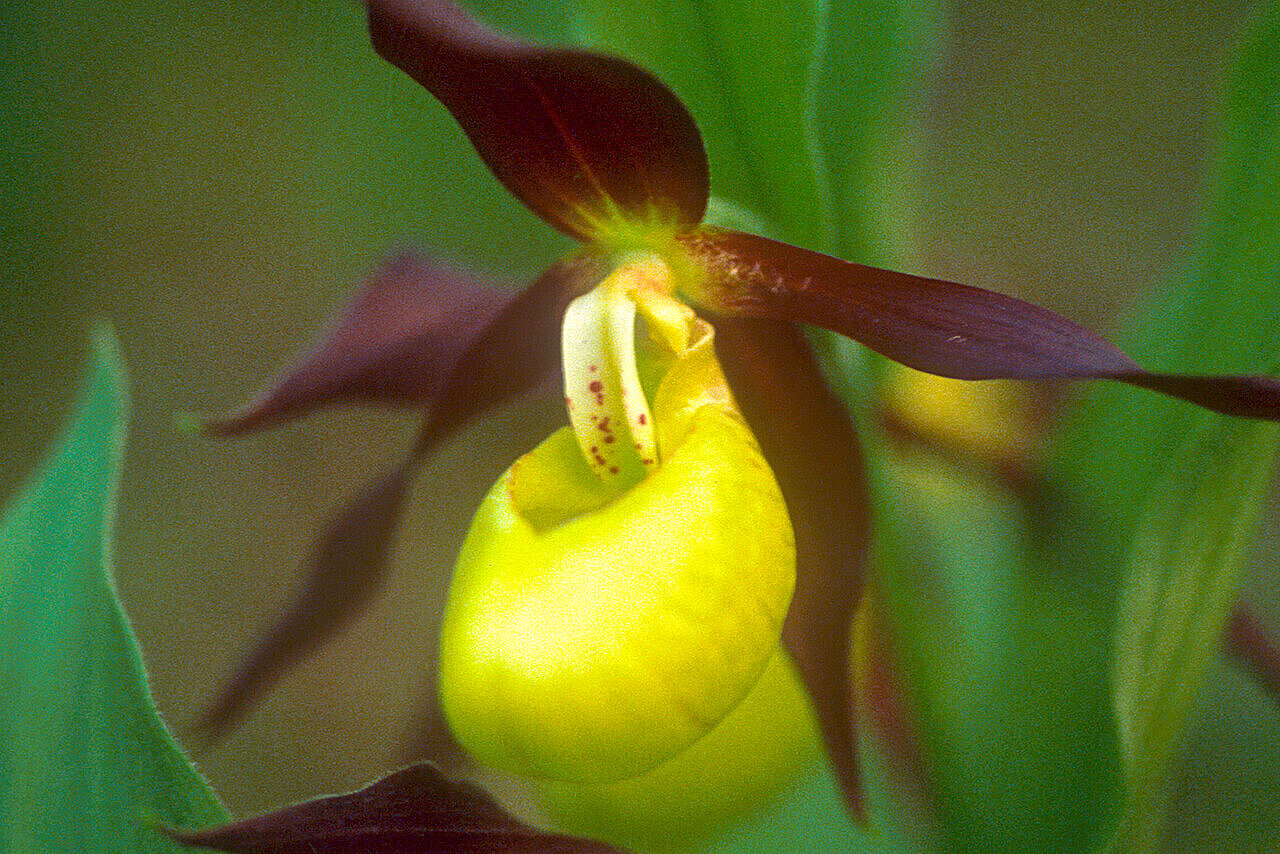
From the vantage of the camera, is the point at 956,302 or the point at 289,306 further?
the point at 289,306

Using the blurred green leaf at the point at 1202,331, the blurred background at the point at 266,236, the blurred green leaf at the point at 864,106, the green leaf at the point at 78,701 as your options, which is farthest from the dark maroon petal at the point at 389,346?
the blurred background at the point at 266,236

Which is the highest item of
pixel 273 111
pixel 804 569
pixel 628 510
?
pixel 628 510

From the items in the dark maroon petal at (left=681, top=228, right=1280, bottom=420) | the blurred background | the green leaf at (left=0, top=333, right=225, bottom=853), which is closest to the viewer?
the dark maroon petal at (left=681, top=228, right=1280, bottom=420)

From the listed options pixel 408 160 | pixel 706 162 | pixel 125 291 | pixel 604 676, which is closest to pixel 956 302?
pixel 706 162

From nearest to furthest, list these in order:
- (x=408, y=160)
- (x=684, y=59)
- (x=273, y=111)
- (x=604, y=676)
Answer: (x=604, y=676)
(x=684, y=59)
(x=408, y=160)
(x=273, y=111)

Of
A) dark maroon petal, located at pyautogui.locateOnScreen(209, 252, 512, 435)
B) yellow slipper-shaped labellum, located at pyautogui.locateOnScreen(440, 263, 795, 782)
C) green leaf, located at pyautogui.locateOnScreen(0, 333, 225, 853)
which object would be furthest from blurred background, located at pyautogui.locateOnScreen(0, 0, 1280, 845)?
yellow slipper-shaped labellum, located at pyautogui.locateOnScreen(440, 263, 795, 782)

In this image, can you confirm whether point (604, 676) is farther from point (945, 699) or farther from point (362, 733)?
point (362, 733)

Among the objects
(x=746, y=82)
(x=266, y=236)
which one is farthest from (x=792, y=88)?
(x=266, y=236)

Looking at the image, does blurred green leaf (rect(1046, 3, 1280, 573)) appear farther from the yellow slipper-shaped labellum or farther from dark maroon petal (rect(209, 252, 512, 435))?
dark maroon petal (rect(209, 252, 512, 435))
